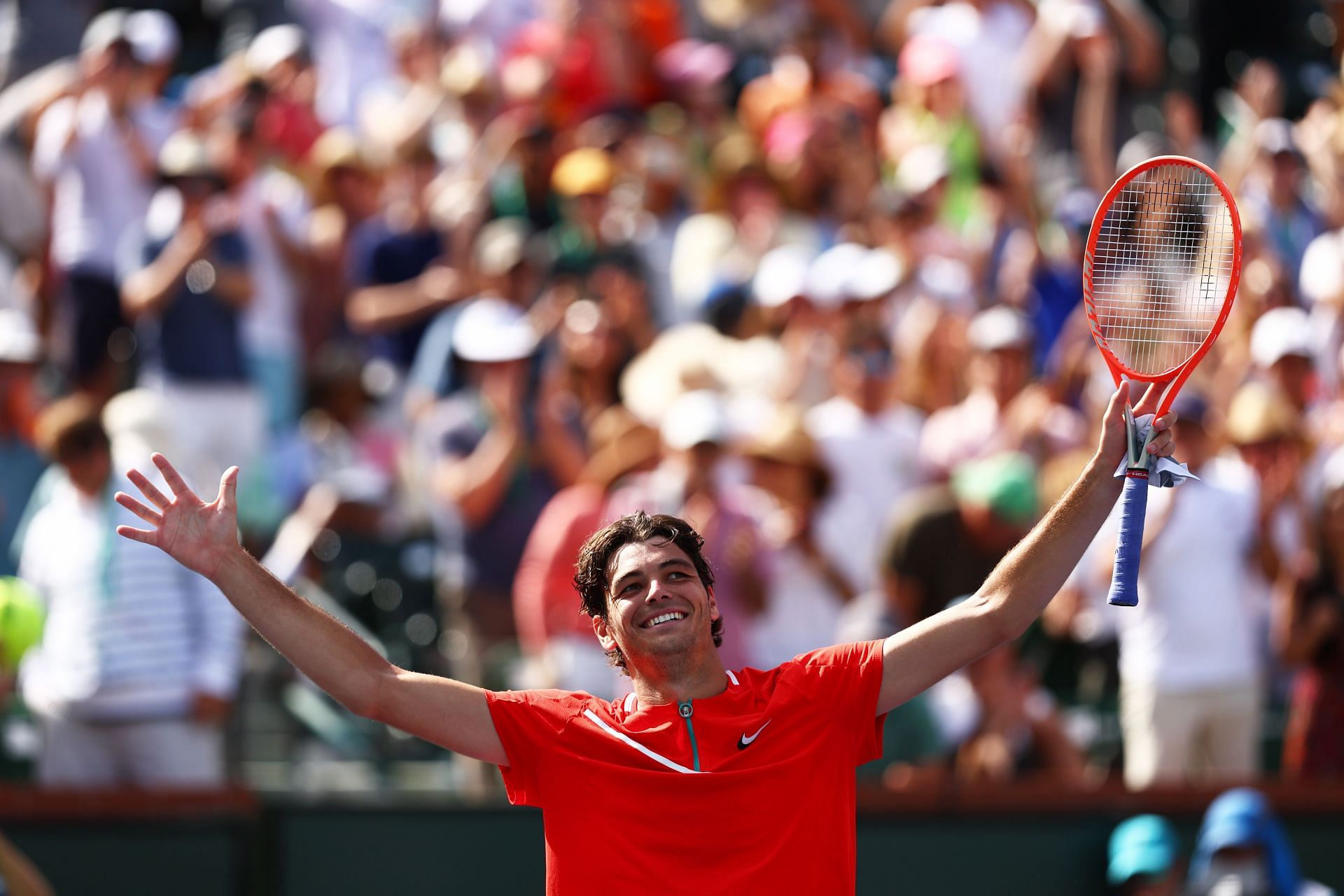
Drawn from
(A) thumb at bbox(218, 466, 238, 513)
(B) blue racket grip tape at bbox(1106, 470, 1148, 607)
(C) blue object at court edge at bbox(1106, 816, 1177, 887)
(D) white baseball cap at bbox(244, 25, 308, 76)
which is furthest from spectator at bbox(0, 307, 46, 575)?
(B) blue racket grip tape at bbox(1106, 470, 1148, 607)

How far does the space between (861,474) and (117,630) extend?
308 centimetres

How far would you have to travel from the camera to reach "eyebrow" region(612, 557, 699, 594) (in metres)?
4.36

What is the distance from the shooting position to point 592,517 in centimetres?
797

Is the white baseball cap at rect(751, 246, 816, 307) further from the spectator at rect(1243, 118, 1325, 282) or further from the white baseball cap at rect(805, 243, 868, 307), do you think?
the spectator at rect(1243, 118, 1325, 282)

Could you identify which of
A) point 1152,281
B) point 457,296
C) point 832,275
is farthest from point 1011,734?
point 457,296

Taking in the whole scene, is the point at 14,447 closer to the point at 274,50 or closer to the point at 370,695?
the point at 274,50

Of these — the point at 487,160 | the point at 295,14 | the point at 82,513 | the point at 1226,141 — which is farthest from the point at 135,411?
the point at 1226,141

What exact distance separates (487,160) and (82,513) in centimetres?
375

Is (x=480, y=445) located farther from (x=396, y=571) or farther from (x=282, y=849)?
(x=282, y=849)

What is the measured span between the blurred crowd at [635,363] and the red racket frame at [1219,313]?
10.7 ft

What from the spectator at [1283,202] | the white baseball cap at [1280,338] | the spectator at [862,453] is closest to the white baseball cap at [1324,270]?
the spectator at [1283,202]

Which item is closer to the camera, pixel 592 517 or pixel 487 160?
pixel 592 517

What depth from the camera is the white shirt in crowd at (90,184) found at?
9.89 metres

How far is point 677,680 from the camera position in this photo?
4348mm
